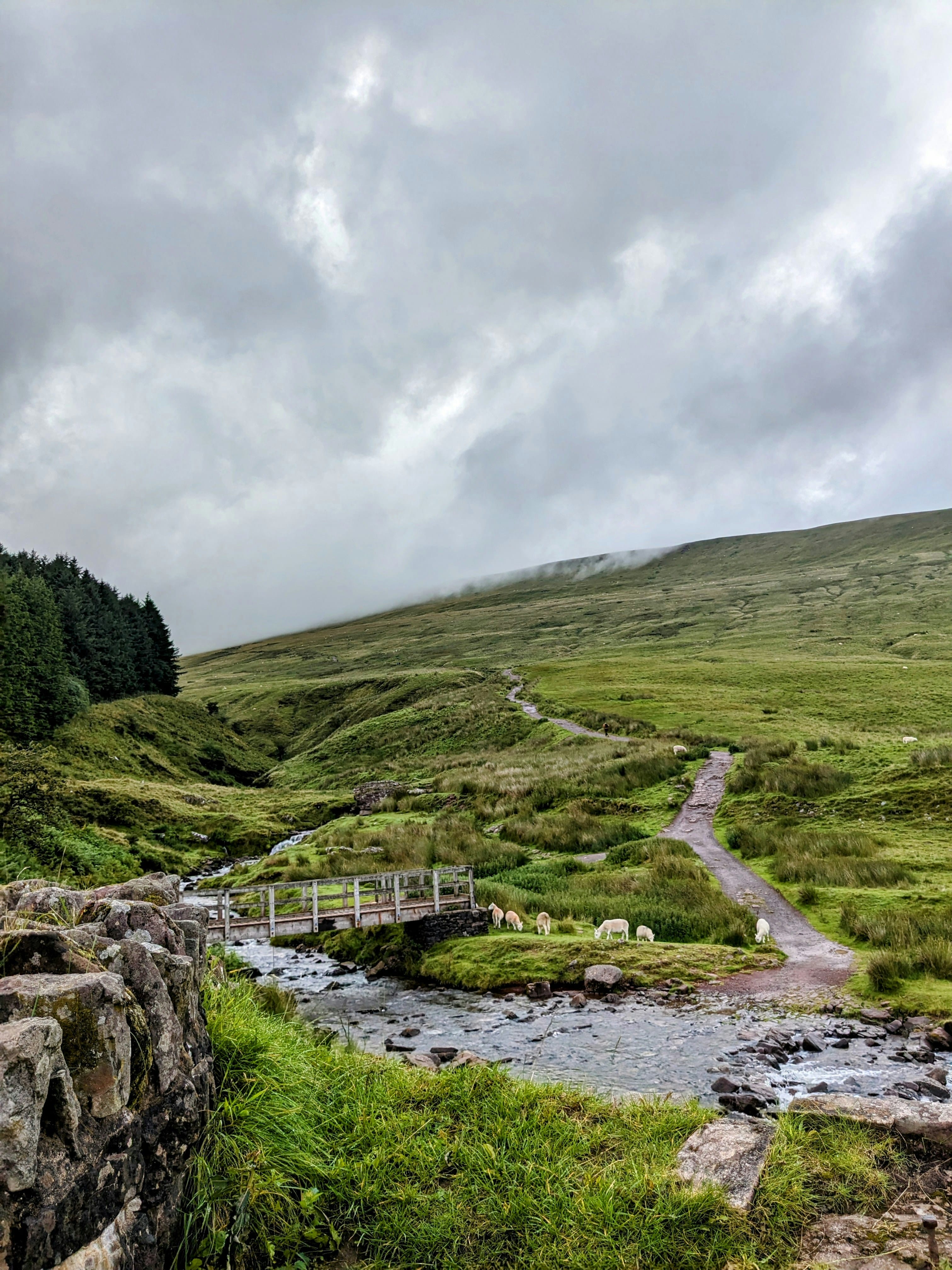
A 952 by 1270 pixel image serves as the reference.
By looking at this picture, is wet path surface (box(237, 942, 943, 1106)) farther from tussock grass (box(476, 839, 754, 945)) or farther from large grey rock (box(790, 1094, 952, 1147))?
tussock grass (box(476, 839, 754, 945))

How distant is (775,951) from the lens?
17.2 metres

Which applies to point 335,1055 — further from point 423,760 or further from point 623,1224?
point 423,760

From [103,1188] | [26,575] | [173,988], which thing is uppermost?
[26,575]

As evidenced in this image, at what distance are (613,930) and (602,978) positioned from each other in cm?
291

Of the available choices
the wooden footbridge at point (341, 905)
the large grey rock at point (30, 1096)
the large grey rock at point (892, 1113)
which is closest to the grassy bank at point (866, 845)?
the large grey rock at point (892, 1113)

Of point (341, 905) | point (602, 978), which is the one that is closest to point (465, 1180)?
point (602, 978)

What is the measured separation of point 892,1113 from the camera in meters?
7.54

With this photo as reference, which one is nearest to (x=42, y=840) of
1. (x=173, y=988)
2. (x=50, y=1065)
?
(x=173, y=988)

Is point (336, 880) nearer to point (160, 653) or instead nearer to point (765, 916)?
point (765, 916)

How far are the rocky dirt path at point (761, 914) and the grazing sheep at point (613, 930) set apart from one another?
331 centimetres

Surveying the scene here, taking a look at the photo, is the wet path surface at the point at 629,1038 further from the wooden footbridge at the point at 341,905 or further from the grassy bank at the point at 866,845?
the grassy bank at the point at 866,845

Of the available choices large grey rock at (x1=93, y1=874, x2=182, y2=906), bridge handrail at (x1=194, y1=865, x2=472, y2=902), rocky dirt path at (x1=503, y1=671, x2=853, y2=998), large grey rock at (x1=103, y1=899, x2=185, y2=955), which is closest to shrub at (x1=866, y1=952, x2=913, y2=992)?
rocky dirt path at (x1=503, y1=671, x2=853, y2=998)

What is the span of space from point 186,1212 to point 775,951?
15949 millimetres

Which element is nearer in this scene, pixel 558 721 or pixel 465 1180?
pixel 465 1180
